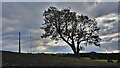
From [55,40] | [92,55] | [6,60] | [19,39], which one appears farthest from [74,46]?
[6,60]

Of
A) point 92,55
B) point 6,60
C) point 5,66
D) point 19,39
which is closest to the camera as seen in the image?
point 5,66

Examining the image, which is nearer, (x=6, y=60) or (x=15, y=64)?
(x=15, y=64)

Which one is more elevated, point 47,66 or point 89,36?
point 89,36

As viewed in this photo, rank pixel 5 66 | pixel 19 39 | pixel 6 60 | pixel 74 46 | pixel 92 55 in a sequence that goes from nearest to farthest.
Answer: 1. pixel 5 66
2. pixel 6 60
3. pixel 19 39
4. pixel 92 55
5. pixel 74 46

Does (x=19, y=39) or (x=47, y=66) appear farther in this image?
(x=19, y=39)

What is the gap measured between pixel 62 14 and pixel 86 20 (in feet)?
14.5

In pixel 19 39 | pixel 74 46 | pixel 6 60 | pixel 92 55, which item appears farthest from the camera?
pixel 74 46

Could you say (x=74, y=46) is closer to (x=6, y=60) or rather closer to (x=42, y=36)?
(x=42, y=36)

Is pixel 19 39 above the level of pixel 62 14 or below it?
below

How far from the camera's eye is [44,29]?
48.8 m

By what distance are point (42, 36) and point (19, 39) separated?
14.8m

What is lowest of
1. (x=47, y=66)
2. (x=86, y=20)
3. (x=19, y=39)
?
(x=47, y=66)

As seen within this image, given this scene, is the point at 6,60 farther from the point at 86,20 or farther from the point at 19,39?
the point at 86,20

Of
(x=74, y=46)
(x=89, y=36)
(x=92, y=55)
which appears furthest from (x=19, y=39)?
(x=89, y=36)
